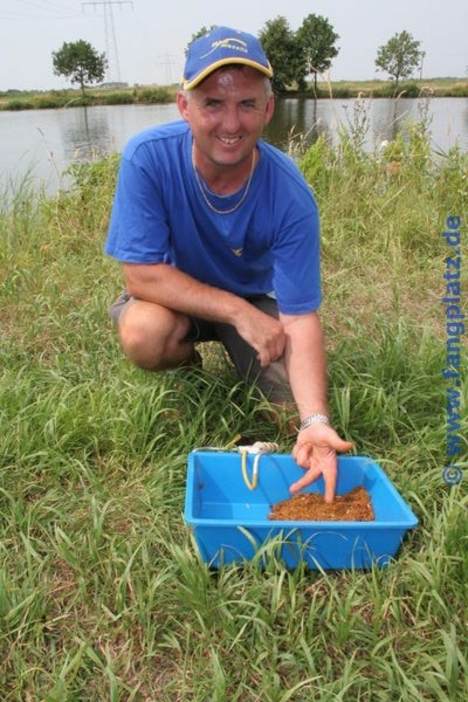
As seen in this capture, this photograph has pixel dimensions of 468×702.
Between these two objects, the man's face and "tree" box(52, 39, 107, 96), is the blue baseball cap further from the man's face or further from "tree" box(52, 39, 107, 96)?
"tree" box(52, 39, 107, 96)

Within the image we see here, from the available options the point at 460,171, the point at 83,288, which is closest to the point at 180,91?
the point at 83,288

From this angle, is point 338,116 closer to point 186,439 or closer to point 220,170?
point 220,170

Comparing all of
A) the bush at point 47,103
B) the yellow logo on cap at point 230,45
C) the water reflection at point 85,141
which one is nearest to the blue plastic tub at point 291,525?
the yellow logo on cap at point 230,45

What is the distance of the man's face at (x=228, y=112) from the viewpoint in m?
1.72

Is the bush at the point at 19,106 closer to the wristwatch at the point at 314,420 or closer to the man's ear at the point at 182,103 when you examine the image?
the man's ear at the point at 182,103

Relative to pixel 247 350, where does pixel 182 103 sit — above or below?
above

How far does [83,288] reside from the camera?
325 cm

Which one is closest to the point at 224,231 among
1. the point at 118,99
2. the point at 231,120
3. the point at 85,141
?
the point at 231,120

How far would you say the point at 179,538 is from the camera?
1.64 metres

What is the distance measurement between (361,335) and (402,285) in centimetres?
85

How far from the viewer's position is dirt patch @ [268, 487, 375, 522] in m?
1.63

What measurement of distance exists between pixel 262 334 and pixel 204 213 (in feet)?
1.45

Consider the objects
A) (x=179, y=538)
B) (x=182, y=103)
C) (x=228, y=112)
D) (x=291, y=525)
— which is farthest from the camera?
(x=182, y=103)

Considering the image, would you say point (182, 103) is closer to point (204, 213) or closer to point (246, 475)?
point (204, 213)
